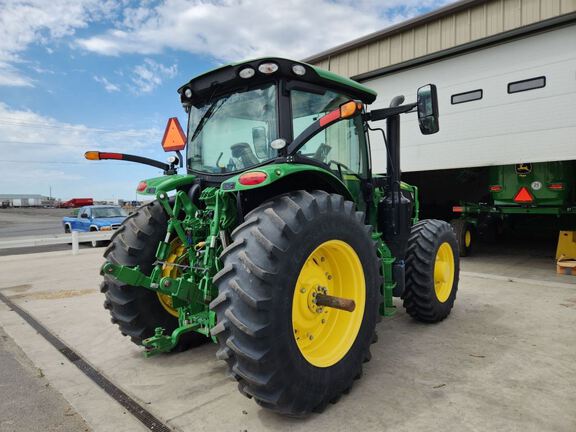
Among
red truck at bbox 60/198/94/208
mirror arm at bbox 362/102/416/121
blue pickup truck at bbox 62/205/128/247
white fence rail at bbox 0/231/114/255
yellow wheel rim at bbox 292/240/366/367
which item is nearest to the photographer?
yellow wheel rim at bbox 292/240/366/367

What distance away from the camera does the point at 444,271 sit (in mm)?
4586

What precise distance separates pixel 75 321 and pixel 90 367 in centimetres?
157

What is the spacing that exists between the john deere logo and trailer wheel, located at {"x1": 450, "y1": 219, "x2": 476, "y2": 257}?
61.7 inches

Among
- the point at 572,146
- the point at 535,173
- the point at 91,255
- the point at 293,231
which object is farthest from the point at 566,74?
the point at 91,255

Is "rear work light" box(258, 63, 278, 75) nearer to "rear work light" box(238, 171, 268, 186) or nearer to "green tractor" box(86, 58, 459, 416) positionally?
"green tractor" box(86, 58, 459, 416)

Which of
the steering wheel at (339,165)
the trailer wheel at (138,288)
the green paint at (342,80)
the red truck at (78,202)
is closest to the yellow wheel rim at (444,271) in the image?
the steering wheel at (339,165)

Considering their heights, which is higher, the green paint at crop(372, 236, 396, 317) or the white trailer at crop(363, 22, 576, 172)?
the white trailer at crop(363, 22, 576, 172)

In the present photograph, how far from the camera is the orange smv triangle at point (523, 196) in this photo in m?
8.77

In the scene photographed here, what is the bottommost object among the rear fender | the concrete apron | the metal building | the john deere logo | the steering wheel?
the concrete apron

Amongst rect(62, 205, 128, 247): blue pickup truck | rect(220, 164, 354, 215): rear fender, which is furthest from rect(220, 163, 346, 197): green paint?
rect(62, 205, 128, 247): blue pickup truck

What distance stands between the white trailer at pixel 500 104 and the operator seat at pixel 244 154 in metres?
Result: 6.14

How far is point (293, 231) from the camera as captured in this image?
2395 mm

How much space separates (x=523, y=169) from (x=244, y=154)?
785 cm

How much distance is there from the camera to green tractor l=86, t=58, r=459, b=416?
229 cm
